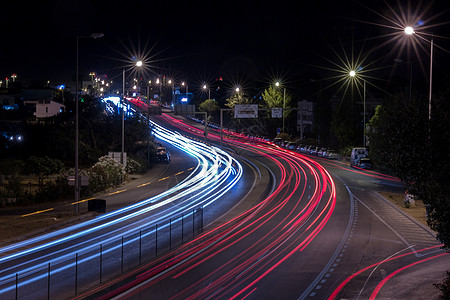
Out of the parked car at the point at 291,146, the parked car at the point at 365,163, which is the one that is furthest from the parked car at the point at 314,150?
the parked car at the point at 365,163

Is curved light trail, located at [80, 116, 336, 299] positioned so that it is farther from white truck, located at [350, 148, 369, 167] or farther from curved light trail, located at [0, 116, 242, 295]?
white truck, located at [350, 148, 369, 167]

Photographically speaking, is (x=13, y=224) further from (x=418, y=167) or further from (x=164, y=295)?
(x=418, y=167)

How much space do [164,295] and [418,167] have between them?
7.85 meters

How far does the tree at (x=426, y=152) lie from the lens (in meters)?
12.2

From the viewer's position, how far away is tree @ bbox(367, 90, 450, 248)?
1222 centimetres

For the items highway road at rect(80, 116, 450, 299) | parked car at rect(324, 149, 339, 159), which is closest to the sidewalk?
highway road at rect(80, 116, 450, 299)

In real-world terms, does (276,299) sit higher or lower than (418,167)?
lower

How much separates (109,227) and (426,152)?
17.0 m

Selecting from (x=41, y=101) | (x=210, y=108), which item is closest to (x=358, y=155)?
(x=210, y=108)

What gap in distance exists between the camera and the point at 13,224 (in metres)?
25.3

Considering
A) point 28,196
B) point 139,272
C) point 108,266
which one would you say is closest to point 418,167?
point 139,272

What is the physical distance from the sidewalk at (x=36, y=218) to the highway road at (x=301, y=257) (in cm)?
727

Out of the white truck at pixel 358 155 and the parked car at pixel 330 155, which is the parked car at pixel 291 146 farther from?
the white truck at pixel 358 155

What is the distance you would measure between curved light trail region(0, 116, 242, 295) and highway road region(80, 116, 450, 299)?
3.12 metres
